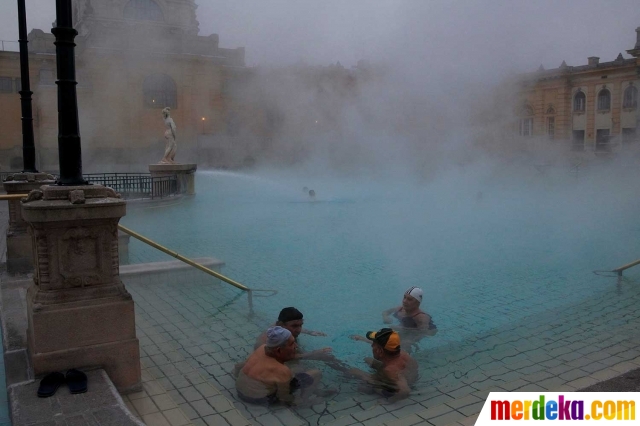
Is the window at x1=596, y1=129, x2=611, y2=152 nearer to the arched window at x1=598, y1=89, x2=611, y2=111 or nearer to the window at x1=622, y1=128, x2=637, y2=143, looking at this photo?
the window at x1=622, y1=128, x2=637, y2=143

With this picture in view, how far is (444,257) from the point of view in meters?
7.43

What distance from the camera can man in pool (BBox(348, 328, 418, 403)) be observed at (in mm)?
3330

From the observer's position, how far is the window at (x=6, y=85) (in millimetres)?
25469

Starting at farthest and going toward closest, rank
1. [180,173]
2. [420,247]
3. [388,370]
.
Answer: [180,173] → [420,247] → [388,370]

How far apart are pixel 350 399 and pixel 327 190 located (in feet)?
39.9

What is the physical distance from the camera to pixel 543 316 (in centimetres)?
493

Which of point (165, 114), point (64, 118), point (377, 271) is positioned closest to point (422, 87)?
point (377, 271)

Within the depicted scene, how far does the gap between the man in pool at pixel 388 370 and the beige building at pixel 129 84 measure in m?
20.6

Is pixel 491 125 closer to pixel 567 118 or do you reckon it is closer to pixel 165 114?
pixel 567 118

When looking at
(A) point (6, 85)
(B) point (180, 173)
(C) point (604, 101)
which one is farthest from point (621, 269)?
(A) point (6, 85)

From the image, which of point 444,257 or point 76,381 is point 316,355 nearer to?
point 76,381

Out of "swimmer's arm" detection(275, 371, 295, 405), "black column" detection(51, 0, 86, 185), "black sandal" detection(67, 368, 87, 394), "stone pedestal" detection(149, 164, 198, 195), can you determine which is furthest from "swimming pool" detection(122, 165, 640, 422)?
"black column" detection(51, 0, 86, 185)

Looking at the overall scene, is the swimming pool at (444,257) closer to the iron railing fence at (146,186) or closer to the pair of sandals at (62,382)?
the iron railing fence at (146,186)

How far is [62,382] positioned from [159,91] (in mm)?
27238
